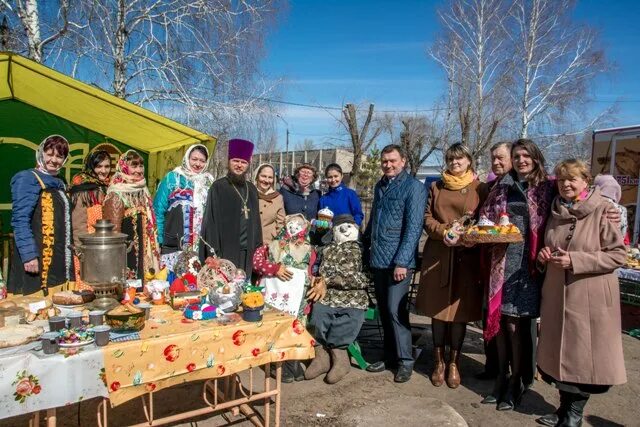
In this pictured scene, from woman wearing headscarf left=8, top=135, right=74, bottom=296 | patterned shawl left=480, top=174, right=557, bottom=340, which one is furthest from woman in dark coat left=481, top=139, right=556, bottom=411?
woman wearing headscarf left=8, top=135, right=74, bottom=296

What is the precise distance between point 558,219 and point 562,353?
0.86 m

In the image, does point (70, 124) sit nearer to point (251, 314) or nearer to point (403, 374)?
point (251, 314)

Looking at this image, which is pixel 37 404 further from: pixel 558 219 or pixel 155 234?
pixel 558 219

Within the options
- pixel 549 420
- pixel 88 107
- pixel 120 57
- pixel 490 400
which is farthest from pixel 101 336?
pixel 120 57

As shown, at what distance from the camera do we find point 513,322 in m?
3.35

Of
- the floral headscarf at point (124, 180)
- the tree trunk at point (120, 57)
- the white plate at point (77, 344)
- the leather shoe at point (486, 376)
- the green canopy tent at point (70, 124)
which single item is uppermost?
the tree trunk at point (120, 57)

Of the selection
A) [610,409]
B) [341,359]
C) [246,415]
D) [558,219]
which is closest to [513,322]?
[558,219]

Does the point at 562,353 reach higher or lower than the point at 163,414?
higher

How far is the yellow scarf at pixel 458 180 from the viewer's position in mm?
3660

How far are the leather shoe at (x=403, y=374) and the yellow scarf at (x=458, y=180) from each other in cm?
152

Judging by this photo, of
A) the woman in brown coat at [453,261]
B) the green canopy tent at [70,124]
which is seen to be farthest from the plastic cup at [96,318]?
the woman in brown coat at [453,261]

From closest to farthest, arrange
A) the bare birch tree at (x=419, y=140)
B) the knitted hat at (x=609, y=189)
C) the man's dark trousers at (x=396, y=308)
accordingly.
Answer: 1. the man's dark trousers at (x=396, y=308)
2. the knitted hat at (x=609, y=189)
3. the bare birch tree at (x=419, y=140)

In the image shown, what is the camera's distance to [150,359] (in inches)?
89.7

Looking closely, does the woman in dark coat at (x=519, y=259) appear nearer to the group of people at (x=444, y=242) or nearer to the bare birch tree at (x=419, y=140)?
the group of people at (x=444, y=242)
